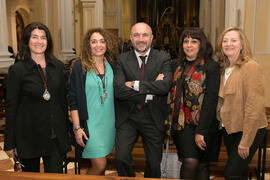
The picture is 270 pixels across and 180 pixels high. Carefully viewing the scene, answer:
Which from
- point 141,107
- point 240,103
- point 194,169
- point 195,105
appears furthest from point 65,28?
point 240,103

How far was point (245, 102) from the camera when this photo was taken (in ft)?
7.32

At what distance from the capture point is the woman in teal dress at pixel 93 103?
2.49m

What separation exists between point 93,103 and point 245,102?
1264 mm

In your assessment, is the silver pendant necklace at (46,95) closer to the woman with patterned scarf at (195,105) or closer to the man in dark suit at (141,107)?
the man in dark suit at (141,107)

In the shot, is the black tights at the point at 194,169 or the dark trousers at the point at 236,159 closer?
the dark trousers at the point at 236,159

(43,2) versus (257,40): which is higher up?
(43,2)

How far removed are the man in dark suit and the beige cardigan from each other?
0.51 meters

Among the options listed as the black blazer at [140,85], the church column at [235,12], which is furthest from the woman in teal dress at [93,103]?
the church column at [235,12]

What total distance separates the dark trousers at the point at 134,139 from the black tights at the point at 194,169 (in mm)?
234

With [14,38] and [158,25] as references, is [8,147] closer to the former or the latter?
[14,38]

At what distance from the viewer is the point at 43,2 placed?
32.2ft

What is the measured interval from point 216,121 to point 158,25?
2039 centimetres

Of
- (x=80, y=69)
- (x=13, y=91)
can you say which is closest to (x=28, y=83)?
(x=13, y=91)

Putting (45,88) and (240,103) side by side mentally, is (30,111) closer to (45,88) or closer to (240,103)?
(45,88)
